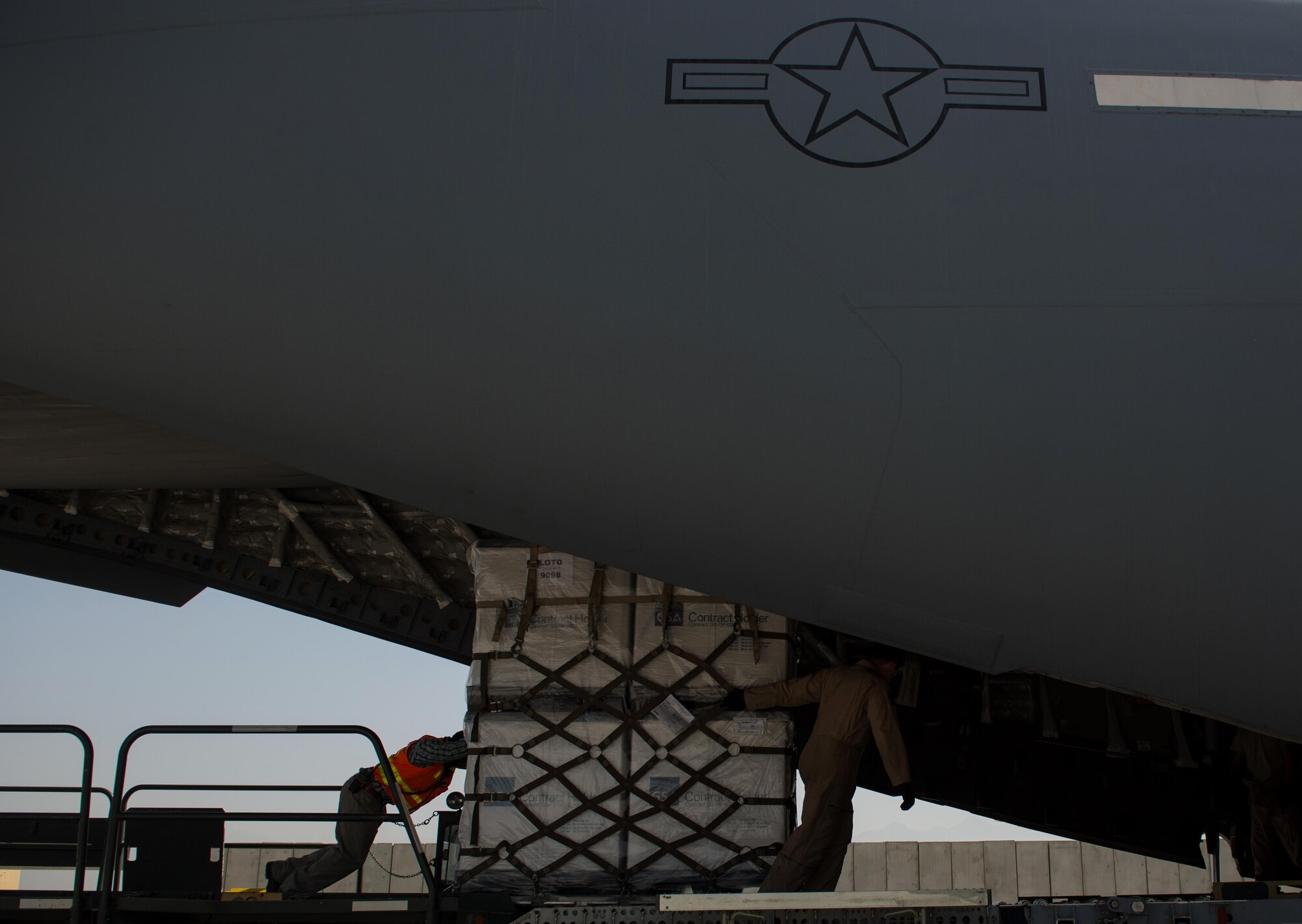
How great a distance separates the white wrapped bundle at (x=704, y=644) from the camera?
6.75m

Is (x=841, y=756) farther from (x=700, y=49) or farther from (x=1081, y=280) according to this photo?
(x=700, y=49)

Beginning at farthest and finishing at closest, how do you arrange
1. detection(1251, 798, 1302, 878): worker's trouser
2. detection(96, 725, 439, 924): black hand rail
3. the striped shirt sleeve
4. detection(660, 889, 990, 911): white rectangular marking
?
detection(1251, 798, 1302, 878): worker's trouser < the striped shirt sleeve < detection(96, 725, 439, 924): black hand rail < detection(660, 889, 990, 911): white rectangular marking

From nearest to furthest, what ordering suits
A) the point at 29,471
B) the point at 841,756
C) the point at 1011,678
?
the point at 841,756, the point at 1011,678, the point at 29,471

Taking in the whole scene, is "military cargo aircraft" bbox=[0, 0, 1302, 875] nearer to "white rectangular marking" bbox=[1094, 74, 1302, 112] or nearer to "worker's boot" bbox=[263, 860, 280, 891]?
"white rectangular marking" bbox=[1094, 74, 1302, 112]

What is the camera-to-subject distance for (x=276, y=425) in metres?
4.92

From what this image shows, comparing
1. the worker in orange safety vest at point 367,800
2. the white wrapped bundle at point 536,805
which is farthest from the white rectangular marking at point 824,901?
the worker in orange safety vest at point 367,800

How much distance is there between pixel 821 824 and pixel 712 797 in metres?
0.66

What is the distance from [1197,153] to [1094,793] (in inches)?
210

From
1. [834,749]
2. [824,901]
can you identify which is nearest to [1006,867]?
[834,749]

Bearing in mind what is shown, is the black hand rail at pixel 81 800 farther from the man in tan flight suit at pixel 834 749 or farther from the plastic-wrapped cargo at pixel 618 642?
the man in tan flight suit at pixel 834 749

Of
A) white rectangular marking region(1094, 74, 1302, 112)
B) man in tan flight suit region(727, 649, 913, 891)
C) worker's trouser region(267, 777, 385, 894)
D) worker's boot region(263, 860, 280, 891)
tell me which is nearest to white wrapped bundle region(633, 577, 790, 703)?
man in tan flight suit region(727, 649, 913, 891)

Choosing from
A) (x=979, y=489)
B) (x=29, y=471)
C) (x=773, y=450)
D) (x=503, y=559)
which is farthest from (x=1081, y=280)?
(x=29, y=471)

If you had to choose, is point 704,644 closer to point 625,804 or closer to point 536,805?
point 625,804

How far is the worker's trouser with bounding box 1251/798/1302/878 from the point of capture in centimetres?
774
